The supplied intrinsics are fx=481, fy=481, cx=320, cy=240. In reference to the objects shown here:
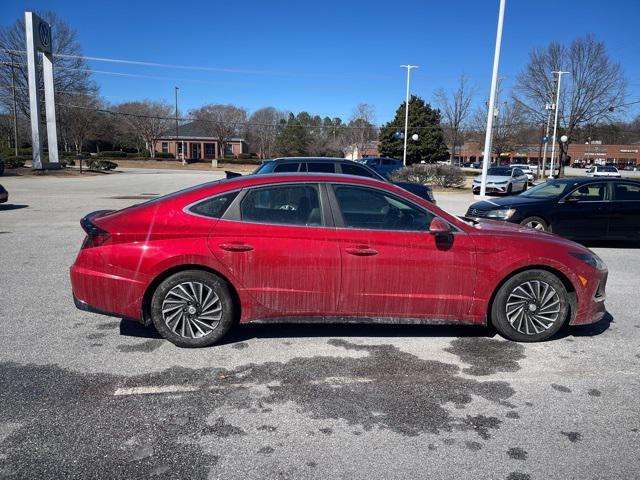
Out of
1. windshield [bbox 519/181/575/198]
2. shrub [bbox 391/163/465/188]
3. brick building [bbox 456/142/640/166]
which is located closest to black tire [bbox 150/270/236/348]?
windshield [bbox 519/181/575/198]

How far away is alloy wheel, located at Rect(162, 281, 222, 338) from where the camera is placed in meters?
4.22

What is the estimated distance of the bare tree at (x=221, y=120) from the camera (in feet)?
247

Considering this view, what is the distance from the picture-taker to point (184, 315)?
426cm

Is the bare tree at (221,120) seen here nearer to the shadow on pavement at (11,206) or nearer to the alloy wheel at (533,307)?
the shadow on pavement at (11,206)

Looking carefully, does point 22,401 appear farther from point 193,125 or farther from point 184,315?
point 193,125

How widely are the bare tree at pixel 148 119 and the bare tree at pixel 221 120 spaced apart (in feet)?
17.0

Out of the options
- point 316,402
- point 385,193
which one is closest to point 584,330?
point 385,193

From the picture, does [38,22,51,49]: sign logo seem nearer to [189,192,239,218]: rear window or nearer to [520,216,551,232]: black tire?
[520,216,551,232]: black tire

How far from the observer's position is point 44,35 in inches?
1401

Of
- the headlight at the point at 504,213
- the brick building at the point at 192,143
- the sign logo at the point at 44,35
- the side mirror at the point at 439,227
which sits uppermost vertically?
the sign logo at the point at 44,35

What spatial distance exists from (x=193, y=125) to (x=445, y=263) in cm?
8041

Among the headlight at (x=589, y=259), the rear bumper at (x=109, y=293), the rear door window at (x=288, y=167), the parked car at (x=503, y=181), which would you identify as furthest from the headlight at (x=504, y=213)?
the parked car at (x=503, y=181)

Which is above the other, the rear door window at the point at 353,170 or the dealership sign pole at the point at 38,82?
the dealership sign pole at the point at 38,82

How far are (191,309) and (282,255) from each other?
94 cm
